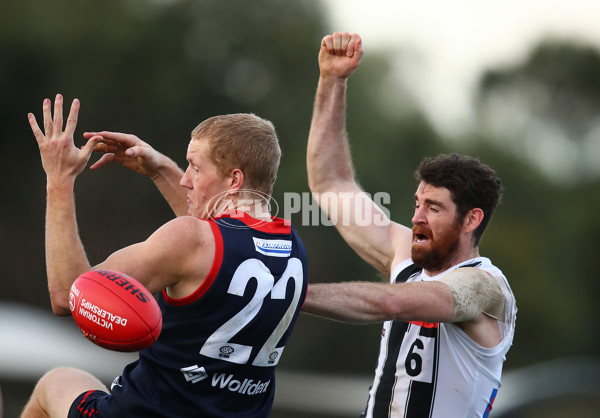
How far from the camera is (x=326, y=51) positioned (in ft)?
20.5

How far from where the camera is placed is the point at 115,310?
386cm

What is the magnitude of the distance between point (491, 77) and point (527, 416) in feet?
70.5

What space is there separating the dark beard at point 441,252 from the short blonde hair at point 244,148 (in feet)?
5.10

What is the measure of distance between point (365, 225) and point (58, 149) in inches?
112

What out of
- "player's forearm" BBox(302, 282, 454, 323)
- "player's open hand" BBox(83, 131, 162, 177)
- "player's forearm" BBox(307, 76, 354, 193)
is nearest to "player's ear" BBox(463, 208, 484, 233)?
"player's forearm" BBox(302, 282, 454, 323)

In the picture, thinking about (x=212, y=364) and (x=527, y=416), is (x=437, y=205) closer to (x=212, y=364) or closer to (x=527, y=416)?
(x=212, y=364)

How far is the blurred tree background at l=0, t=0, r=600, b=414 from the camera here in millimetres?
25000

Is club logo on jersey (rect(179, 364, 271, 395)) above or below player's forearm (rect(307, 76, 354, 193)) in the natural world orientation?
below

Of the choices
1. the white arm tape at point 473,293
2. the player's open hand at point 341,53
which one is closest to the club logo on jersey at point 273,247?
the white arm tape at point 473,293

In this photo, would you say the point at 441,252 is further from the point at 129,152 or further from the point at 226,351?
the point at 129,152

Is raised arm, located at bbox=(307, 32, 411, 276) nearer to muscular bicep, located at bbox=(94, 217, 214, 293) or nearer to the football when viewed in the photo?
muscular bicep, located at bbox=(94, 217, 214, 293)

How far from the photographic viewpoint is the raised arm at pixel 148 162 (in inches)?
208

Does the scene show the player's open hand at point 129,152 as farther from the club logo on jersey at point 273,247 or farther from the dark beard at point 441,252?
the dark beard at point 441,252

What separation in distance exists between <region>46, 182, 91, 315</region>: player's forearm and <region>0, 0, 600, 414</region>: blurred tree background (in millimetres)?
20036
